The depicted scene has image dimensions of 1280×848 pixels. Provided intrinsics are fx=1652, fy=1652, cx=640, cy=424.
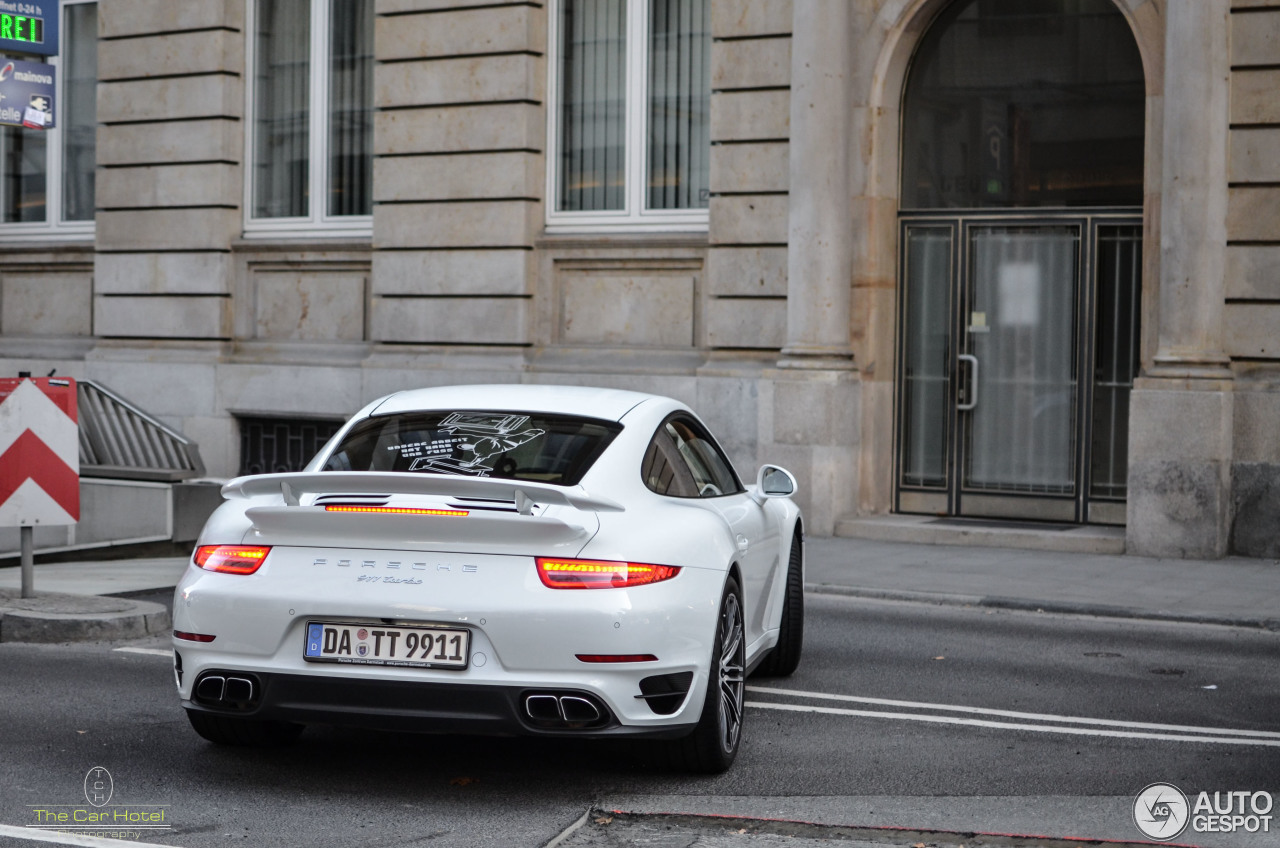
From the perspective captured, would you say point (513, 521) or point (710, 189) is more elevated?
point (710, 189)

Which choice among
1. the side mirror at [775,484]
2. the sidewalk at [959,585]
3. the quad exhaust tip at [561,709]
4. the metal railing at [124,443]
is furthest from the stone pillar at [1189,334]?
the quad exhaust tip at [561,709]

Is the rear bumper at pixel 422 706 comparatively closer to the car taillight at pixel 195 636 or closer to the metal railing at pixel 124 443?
the car taillight at pixel 195 636

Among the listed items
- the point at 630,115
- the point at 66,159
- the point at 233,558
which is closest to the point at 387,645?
the point at 233,558

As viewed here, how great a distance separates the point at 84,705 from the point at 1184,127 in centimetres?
988

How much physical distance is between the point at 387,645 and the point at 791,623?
2.96 meters

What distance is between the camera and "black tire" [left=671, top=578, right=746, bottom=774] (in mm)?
5781

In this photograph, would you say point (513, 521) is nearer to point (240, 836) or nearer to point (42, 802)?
point (240, 836)

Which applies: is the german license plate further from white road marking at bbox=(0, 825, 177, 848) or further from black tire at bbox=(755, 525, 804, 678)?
black tire at bbox=(755, 525, 804, 678)

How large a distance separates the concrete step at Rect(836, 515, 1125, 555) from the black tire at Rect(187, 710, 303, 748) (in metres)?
8.98

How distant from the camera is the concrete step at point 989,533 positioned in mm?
13750

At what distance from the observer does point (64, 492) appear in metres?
9.72

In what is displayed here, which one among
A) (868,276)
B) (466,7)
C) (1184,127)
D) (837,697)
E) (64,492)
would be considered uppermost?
(466,7)

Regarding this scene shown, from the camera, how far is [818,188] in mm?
15031

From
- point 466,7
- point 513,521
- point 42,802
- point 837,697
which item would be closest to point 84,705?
point 42,802
